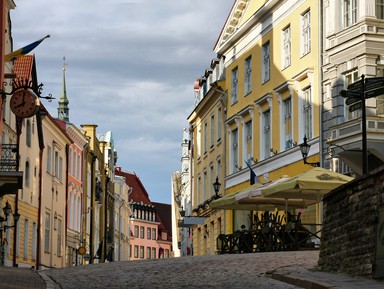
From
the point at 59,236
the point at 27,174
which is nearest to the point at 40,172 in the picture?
the point at 27,174

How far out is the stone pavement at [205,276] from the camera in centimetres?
1750

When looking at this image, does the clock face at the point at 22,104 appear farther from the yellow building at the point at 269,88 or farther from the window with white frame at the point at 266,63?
the window with white frame at the point at 266,63

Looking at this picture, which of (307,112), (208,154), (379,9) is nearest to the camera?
(379,9)

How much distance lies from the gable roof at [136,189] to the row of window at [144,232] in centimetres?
347

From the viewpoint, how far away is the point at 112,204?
92.9 metres

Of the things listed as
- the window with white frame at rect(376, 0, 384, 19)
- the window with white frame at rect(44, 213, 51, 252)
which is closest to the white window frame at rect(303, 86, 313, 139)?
the window with white frame at rect(376, 0, 384, 19)

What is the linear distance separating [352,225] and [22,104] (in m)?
20.4

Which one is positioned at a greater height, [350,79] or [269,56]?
[269,56]

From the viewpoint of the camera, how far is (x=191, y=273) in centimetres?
2058

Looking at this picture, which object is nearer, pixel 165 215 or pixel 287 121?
pixel 287 121

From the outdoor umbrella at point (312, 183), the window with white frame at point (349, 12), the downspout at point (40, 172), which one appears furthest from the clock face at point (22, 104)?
the downspout at point (40, 172)

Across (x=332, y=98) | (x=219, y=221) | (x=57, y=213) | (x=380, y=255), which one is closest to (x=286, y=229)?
(x=332, y=98)

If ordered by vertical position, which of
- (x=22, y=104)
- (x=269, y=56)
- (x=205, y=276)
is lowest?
(x=205, y=276)

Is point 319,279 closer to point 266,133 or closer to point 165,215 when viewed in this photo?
point 266,133
